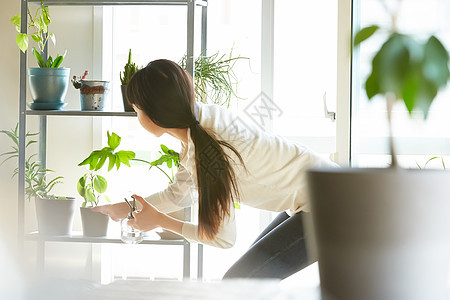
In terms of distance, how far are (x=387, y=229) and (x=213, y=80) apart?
1.98m

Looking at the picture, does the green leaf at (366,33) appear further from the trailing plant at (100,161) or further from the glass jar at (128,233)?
the trailing plant at (100,161)

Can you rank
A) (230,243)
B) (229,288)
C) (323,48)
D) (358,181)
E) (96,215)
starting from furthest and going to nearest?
1. (323,48)
2. (96,215)
3. (230,243)
4. (229,288)
5. (358,181)

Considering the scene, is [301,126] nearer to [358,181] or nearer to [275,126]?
[275,126]

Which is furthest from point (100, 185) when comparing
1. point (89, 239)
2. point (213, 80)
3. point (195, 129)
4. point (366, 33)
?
point (366, 33)

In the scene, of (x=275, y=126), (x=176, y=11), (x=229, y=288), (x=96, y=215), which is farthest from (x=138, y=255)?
(x=229, y=288)

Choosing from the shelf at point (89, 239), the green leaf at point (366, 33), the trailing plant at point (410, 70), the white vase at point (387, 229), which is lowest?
the shelf at point (89, 239)

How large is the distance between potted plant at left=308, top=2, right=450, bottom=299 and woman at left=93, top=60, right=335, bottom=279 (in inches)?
44.1

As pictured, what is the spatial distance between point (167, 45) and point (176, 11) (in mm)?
166

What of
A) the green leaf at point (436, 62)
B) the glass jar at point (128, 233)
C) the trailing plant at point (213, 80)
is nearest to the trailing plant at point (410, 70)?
the green leaf at point (436, 62)

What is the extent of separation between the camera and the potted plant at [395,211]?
1.48ft

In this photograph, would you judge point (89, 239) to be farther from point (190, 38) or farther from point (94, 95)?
point (190, 38)

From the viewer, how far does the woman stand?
5.29ft

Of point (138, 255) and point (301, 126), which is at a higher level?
point (301, 126)

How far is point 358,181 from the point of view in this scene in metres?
0.46
